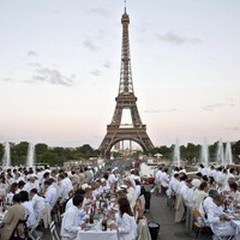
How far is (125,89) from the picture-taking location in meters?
83.2

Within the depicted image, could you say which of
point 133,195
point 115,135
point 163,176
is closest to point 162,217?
point 133,195

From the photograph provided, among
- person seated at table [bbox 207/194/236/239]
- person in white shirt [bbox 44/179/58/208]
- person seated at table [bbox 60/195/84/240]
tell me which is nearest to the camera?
person seated at table [bbox 60/195/84/240]

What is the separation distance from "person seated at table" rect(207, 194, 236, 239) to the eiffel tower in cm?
6637

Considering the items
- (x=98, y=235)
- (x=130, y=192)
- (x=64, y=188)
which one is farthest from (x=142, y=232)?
(x=64, y=188)

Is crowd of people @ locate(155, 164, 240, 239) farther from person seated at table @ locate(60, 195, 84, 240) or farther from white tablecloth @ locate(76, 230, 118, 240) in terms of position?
person seated at table @ locate(60, 195, 84, 240)

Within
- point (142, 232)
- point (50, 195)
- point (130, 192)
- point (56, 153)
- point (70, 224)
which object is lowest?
point (142, 232)

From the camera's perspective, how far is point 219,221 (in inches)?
367

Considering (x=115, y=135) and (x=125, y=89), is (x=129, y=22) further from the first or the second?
(x=115, y=135)

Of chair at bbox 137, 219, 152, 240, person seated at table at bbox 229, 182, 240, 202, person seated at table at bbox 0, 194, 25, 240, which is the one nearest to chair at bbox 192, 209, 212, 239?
person seated at table at bbox 229, 182, 240, 202

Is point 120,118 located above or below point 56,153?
above

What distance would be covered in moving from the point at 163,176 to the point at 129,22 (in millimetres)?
68066

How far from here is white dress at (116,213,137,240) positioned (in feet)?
25.0

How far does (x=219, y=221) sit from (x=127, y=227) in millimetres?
2662

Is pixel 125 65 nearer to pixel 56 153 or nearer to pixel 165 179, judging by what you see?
pixel 56 153
